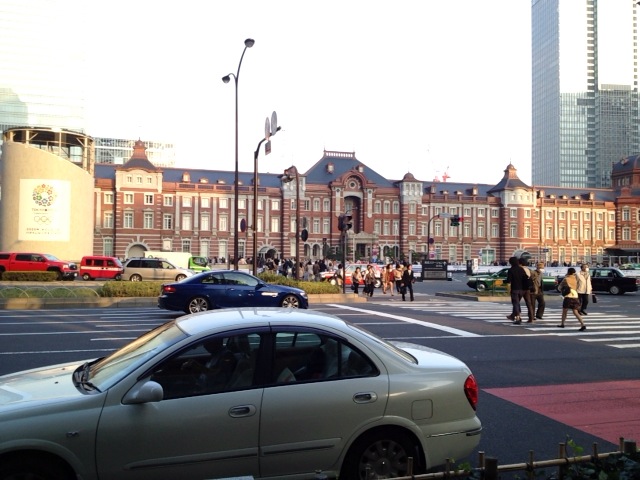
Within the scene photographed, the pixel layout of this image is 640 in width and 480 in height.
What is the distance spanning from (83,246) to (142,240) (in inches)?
1370

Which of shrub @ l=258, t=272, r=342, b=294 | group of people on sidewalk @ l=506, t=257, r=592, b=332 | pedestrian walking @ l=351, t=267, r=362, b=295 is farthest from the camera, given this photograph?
pedestrian walking @ l=351, t=267, r=362, b=295

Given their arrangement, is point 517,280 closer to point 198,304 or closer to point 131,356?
point 198,304

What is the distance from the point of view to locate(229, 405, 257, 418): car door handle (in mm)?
4352

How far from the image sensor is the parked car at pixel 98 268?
3800cm

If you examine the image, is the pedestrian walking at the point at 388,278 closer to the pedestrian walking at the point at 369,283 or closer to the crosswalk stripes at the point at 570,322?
the pedestrian walking at the point at 369,283

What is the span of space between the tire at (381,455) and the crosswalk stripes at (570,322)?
31.4 feet

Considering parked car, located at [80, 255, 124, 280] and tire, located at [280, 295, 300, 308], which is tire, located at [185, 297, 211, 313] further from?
parked car, located at [80, 255, 124, 280]

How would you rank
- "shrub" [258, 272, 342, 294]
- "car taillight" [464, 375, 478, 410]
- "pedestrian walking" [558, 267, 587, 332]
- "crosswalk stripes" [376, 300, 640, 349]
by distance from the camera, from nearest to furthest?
1. "car taillight" [464, 375, 478, 410]
2. "crosswalk stripes" [376, 300, 640, 349]
3. "pedestrian walking" [558, 267, 587, 332]
4. "shrub" [258, 272, 342, 294]

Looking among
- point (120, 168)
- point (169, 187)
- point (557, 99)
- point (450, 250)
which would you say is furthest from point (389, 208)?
point (557, 99)

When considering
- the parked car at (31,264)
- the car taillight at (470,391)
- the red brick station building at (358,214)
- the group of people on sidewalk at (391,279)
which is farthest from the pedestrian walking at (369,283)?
the red brick station building at (358,214)

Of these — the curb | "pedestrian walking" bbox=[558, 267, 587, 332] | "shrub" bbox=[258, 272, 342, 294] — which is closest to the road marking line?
"pedestrian walking" bbox=[558, 267, 587, 332]

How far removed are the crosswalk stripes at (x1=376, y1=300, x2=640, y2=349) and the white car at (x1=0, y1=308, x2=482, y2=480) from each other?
9473mm

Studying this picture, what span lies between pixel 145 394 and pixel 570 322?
50.4ft

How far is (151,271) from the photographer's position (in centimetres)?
3459
